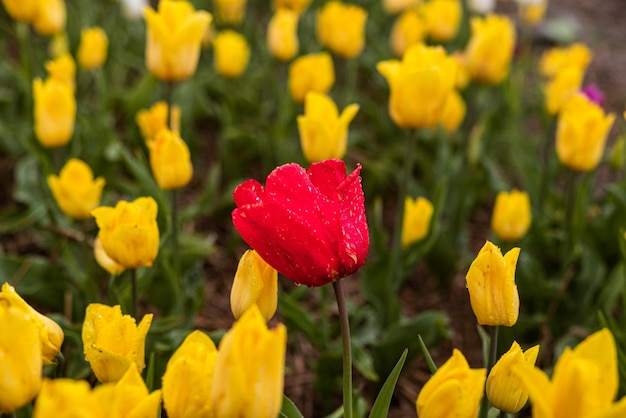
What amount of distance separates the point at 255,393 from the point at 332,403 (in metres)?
1.26

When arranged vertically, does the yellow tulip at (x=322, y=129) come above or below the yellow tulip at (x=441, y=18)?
above

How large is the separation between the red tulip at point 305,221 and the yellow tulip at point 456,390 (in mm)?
191

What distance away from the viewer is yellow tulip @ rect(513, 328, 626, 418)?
0.72m

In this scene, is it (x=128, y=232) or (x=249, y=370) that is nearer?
(x=249, y=370)

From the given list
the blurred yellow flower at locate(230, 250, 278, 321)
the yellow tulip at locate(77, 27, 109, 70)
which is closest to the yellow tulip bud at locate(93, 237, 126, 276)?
the blurred yellow flower at locate(230, 250, 278, 321)

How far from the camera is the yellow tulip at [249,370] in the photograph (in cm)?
76

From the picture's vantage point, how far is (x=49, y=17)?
2631 millimetres

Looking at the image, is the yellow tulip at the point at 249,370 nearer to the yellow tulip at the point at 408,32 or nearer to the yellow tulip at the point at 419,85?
the yellow tulip at the point at 419,85

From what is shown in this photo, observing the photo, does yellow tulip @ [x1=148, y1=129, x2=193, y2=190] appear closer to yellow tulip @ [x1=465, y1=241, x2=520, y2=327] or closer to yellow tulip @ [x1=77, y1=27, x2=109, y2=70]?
yellow tulip @ [x1=465, y1=241, x2=520, y2=327]

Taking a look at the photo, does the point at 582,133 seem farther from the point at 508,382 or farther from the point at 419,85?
the point at 508,382

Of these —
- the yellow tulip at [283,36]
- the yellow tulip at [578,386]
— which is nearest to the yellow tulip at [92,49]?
the yellow tulip at [283,36]

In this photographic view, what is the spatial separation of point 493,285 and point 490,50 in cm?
145

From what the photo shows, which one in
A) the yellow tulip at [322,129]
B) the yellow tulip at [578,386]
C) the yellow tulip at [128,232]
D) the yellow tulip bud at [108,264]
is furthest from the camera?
the yellow tulip at [322,129]

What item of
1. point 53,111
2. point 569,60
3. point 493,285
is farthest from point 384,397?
point 569,60
